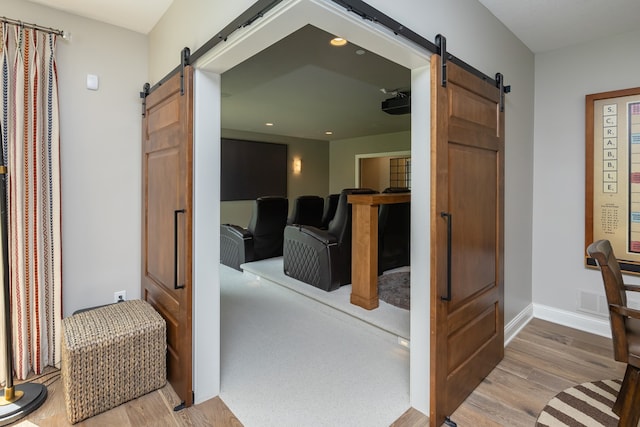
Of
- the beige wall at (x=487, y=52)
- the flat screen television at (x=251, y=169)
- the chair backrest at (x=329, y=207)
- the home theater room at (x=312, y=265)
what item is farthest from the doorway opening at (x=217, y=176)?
the flat screen television at (x=251, y=169)

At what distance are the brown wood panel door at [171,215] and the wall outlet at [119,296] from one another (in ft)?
0.70

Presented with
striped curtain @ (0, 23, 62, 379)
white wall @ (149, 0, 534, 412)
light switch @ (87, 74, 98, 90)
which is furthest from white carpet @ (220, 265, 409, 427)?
light switch @ (87, 74, 98, 90)

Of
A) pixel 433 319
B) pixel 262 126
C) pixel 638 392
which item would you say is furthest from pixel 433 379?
pixel 262 126

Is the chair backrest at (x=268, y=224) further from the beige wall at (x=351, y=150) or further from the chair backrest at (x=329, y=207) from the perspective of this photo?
the beige wall at (x=351, y=150)

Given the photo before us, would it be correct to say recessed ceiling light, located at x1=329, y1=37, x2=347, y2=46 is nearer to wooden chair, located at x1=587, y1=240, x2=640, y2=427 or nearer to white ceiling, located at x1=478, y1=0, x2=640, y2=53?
white ceiling, located at x1=478, y1=0, x2=640, y2=53

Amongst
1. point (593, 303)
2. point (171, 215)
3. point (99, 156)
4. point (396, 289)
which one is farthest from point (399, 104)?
point (99, 156)

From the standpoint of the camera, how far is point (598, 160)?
2758 mm

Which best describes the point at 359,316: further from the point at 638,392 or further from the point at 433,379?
the point at 638,392

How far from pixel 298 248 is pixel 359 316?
3.96ft

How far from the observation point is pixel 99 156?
239 centimetres

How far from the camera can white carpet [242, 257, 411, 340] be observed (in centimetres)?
278

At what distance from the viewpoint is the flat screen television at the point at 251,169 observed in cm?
713

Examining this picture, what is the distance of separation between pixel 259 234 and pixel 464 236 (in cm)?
339

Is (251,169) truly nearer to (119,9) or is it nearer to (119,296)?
(119,296)
